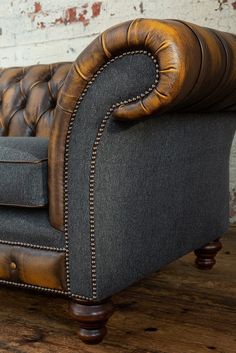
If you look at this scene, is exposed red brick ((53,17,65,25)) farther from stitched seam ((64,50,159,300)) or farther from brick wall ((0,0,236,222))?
stitched seam ((64,50,159,300))

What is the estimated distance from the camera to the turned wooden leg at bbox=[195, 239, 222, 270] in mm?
1778

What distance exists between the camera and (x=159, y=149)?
4.04 ft

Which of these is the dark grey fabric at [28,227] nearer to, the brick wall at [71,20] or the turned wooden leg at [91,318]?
the turned wooden leg at [91,318]

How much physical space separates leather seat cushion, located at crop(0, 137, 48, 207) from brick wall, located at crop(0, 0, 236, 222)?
4.43 ft

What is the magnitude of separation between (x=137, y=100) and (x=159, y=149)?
0.23 meters

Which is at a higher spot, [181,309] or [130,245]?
[130,245]

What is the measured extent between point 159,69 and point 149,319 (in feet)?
2.35

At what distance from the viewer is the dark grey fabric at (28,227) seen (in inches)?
46.4

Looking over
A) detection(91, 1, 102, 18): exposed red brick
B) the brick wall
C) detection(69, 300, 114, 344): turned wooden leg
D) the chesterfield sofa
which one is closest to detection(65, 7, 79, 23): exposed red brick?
the brick wall

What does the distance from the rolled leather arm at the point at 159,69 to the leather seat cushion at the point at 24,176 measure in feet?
0.11

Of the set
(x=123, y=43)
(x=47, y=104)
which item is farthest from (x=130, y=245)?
(x=47, y=104)

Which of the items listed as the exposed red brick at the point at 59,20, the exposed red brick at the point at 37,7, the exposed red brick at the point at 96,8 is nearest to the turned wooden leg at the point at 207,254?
the exposed red brick at the point at 96,8

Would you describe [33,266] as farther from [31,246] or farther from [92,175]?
[92,175]

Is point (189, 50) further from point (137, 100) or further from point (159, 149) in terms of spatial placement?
point (159, 149)
